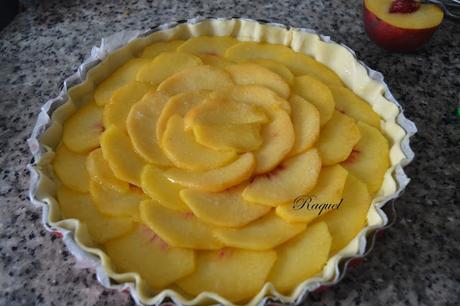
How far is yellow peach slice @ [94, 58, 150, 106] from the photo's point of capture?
1.39 m

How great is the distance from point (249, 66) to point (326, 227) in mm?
537

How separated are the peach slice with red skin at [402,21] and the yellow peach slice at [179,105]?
723mm

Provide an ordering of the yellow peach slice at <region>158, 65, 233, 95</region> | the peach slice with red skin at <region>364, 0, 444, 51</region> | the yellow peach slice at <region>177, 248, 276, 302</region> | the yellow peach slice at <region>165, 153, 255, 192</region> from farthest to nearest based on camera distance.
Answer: the peach slice with red skin at <region>364, 0, 444, 51</region>, the yellow peach slice at <region>158, 65, 233, 95</region>, the yellow peach slice at <region>165, 153, 255, 192</region>, the yellow peach slice at <region>177, 248, 276, 302</region>

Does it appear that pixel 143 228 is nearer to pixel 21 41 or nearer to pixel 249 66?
pixel 249 66

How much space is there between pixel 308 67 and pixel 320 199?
19.8 inches

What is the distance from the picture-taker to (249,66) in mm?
1398

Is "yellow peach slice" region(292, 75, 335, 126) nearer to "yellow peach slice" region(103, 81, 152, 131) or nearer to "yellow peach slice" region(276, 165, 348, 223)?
"yellow peach slice" region(276, 165, 348, 223)

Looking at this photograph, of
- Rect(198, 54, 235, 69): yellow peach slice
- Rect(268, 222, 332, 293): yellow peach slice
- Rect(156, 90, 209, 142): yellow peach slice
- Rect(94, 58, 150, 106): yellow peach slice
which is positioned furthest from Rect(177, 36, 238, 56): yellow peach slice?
Rect(268, 222, 332, 293): yellow peach slice

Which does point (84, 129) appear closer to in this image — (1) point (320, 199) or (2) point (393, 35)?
(1) point (320, 199)

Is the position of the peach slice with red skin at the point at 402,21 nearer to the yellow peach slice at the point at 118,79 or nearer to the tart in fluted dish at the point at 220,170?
the tart in fluted dish at the point at 220,170

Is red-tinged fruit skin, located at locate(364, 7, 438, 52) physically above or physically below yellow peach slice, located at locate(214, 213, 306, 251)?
below

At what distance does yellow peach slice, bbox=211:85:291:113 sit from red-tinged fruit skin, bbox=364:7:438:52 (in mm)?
589

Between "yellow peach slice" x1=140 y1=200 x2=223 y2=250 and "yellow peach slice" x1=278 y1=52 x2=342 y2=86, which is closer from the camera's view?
"yellow peach slice" x1=140 y1=200 x2=223 y2=250

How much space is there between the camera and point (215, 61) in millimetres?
1478
